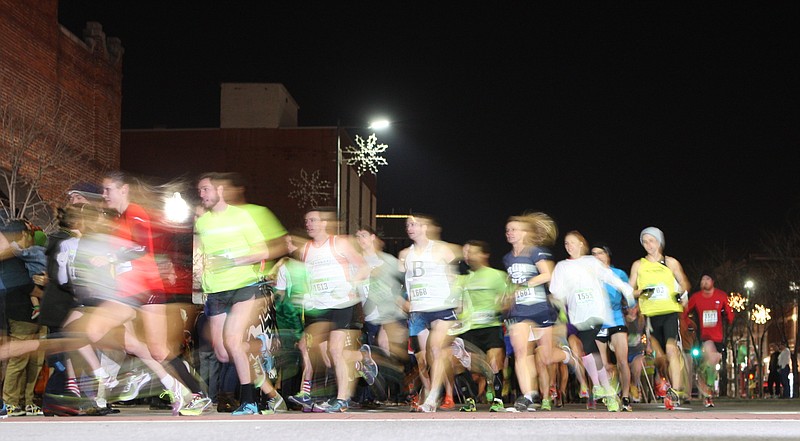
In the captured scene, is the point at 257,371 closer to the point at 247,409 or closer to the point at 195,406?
the point at 247,409

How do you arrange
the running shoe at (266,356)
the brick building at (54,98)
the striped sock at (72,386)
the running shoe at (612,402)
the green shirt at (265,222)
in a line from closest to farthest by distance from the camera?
the green shirt at (265,222), the striped sock at (72,386), the running shoe at (612,402), the running shoe at (266,356), the brick building at (54,98)

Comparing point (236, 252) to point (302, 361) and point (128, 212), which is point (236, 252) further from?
point (302, 361)

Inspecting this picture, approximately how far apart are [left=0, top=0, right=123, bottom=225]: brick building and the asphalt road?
700 inches

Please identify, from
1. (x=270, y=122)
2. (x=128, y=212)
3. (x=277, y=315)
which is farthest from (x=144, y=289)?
(x=270, y=122)

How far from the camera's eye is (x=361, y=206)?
75.4 meters

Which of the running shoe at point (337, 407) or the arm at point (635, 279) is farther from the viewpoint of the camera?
the arm at point (635, 279)

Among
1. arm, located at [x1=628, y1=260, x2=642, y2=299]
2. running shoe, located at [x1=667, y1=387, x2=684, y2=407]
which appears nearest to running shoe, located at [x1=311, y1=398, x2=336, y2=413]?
running shoe, located at [x1=667, y1=387, x2=684, y2=407]

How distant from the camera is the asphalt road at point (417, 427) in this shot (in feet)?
23.6

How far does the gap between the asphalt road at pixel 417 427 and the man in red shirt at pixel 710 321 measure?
21.2ft

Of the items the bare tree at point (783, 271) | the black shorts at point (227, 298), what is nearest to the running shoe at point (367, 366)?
the black shorts at point (227, 298)

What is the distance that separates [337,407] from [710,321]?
6980mm

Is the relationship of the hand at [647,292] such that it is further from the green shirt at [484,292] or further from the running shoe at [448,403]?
the running shoe at [448,403]

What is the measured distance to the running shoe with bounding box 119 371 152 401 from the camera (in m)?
11.6

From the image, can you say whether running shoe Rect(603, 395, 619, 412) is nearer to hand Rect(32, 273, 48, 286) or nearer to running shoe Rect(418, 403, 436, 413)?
running shoe Rect(418, 403, 436, 413)
